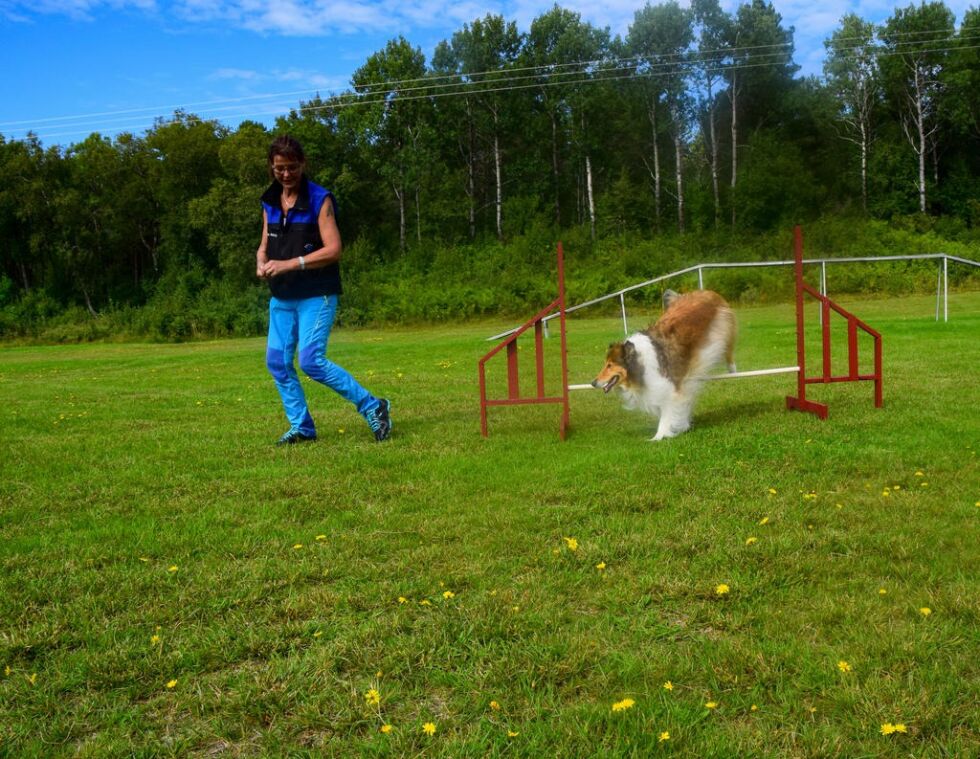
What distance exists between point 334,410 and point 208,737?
6670mm

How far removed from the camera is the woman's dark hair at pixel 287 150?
628cm

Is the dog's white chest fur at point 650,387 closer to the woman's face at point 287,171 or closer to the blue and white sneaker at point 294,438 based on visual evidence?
the blue and white sneaker at point 294,438

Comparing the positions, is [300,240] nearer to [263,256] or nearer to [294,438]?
[263,256]

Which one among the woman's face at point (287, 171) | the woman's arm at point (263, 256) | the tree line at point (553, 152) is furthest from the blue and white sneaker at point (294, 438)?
the tree line at point (553, 152)

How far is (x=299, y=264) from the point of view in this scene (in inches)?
250

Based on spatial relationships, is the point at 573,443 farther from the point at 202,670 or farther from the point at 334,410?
the point at 202,670

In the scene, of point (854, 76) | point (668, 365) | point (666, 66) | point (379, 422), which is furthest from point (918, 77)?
point (379, 422)

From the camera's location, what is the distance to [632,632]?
2.95 meters

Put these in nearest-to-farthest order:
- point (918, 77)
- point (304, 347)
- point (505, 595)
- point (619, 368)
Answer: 1. point (505, 595)
2. point (304, 347)
3. point (619, 368)
4. point (918, 77)

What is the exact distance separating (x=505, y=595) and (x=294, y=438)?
13.3ft

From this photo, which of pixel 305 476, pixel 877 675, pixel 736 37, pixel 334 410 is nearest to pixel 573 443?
pixel 305 476

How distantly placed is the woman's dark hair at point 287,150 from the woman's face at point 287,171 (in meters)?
0.02

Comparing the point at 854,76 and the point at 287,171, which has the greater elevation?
the point at 854,76

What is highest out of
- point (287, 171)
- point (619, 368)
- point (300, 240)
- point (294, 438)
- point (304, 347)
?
point (287, 171)
